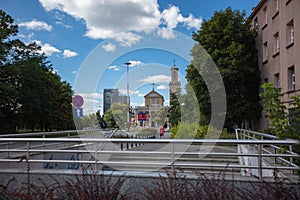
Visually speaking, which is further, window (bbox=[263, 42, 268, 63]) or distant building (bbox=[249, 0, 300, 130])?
window (bbox=[263, 42, 268, 63])

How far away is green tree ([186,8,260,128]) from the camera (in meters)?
20.5

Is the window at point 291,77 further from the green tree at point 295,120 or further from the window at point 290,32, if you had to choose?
the green tree at point 295,120

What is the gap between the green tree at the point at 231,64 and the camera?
20.5 m

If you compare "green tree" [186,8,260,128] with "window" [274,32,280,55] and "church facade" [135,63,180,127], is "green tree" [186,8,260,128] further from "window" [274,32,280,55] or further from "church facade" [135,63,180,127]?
"church facade" [135,63,180,127]

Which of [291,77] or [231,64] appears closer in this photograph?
[291,77]

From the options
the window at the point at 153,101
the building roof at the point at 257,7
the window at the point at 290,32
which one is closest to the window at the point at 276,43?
the window at the point at 290,32

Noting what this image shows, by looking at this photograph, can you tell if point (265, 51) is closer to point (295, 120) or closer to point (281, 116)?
point (281, 116)

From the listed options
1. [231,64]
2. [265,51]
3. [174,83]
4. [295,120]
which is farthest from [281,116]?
[265,51]

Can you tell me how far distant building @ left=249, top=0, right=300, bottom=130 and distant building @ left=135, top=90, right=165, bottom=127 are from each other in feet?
17.7

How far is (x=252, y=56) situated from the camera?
71.1ft

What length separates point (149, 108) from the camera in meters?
11.8

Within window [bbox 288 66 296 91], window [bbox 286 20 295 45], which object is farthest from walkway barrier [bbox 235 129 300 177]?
window [bbox 286 20 295 45]

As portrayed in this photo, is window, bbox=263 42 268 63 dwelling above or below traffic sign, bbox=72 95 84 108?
above

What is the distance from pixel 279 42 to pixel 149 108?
33.9 ft
